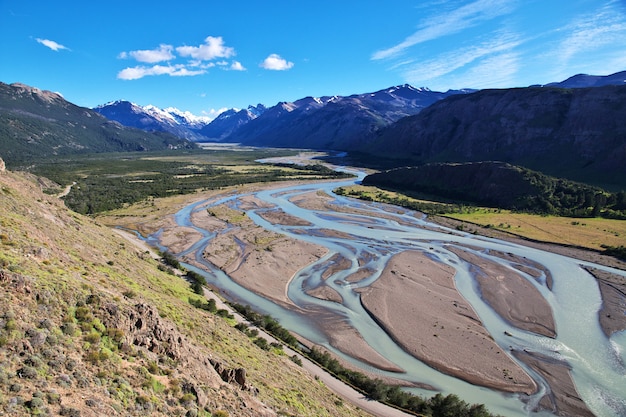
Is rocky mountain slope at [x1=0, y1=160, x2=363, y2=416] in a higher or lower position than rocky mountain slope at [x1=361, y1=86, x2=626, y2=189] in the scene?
lower

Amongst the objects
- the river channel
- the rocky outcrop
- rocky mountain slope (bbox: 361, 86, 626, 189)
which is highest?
rocky mountain slope (bbox: 361, 86, 626, 189)

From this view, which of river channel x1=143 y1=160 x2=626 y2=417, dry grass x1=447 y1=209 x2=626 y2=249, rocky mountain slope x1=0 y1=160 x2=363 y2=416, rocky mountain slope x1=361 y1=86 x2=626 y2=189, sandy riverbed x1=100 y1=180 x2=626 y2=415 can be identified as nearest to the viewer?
rocky mountain slope x1=0 y1=160 x2=363 y2=416

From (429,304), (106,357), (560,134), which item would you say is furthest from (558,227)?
(560,134)

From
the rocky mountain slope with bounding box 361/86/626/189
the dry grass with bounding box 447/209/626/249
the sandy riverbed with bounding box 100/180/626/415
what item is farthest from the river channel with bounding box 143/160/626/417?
the rocky mountain slope with bounding box 361/86/626/189

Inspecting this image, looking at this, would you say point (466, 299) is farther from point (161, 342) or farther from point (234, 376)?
point (161, 342)

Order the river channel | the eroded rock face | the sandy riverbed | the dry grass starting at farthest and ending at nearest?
1. the dry grass
2. the sandy riverbed
3. the river channel
4. the eroded rock face

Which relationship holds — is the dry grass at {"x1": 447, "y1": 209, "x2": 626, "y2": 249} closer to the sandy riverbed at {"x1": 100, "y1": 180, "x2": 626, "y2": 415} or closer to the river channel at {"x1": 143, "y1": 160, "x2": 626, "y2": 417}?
the sandy riverbed at {"x1": 100, "y1": 180, "x2": 626, "y2": 415}

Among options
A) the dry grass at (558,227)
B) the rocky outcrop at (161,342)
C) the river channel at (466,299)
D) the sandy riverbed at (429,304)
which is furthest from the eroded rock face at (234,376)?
the dry grass at (558,227)

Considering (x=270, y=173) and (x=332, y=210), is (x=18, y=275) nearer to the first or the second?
(x=332, y=210)
